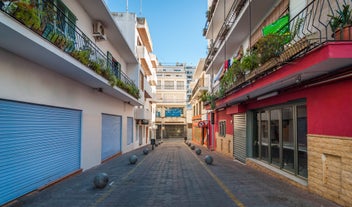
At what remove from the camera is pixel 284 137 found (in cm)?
923

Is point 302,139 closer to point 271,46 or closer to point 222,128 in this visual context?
point 271,46

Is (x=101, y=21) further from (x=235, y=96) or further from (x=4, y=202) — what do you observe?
(x=4, y=202)

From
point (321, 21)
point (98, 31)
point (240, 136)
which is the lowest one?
point (240, 136)

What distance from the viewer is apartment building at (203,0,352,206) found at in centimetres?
561

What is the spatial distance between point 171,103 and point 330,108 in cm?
4989

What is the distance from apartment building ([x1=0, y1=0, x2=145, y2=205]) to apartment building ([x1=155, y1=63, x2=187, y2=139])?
4231cm

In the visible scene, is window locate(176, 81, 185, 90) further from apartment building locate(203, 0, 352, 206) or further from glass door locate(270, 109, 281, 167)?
glass door locate(270, 109, 281, 167)

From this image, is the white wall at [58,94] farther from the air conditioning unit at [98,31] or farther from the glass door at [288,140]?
the glass door at [288,140]

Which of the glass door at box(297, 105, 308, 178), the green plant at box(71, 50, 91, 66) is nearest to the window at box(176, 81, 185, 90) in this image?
the green plant at box(71, 50, 91, 66)

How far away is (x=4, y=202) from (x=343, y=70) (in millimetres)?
9073

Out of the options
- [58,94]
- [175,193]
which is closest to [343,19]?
[175,193]

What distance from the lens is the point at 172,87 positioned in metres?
57.9

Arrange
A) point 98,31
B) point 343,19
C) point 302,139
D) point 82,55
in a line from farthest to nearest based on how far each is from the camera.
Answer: point 98,31
point 82,55
point 302,139
point 343,19

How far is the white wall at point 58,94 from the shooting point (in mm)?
6282
